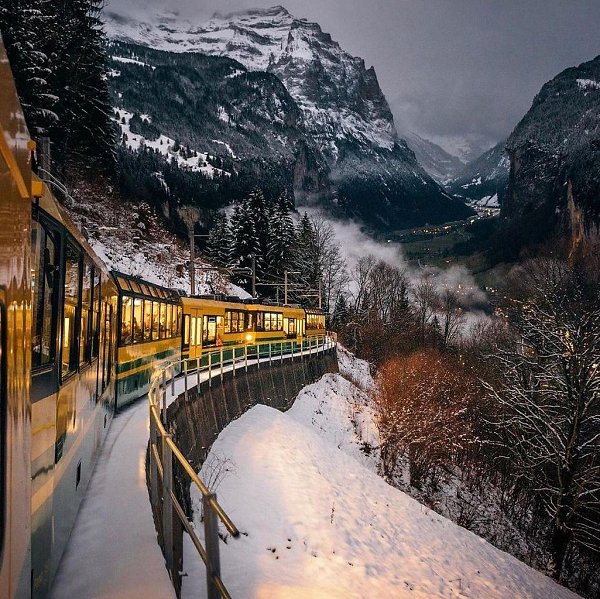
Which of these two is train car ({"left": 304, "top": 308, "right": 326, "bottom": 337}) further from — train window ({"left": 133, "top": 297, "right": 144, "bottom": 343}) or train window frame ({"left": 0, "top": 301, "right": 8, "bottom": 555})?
train window frame ({"left": 0, "top": 301, "right": 8, "bottom": 555})

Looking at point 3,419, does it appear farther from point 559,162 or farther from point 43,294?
point 559,162

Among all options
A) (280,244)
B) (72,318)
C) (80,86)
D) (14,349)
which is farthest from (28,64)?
(280,244)

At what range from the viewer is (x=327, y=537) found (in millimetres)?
10570

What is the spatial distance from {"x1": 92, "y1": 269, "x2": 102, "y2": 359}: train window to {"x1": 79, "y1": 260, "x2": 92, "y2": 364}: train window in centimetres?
45

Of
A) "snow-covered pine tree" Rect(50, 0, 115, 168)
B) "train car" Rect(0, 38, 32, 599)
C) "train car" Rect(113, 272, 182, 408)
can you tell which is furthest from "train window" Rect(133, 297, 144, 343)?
"snow-covered pine tree" Rect(50, 0, 115, 168)

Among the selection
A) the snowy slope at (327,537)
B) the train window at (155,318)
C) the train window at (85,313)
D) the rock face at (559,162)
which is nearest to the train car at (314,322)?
the snowy slope at (327,537)

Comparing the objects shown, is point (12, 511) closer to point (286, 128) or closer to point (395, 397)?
point (395, 397)

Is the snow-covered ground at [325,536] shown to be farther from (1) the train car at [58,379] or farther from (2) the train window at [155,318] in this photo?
(2) the train window at [155,318]

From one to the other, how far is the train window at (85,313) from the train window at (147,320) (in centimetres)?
715

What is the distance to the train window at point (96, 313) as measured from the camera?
7156mm

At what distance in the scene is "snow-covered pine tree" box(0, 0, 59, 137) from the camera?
2284cm

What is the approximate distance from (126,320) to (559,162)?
119 meters

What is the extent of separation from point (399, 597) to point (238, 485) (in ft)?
15.3

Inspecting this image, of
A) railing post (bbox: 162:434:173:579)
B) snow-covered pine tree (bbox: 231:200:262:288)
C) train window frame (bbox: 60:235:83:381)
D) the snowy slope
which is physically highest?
snow-covered pine tree (bbox: 231:200:262:288)
